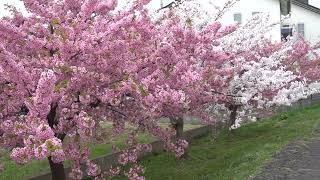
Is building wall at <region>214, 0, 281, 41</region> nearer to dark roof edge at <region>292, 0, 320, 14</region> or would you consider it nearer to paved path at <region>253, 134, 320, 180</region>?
dark roof edge at <region>292, 0, 320, 14</region>

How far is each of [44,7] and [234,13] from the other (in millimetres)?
27639

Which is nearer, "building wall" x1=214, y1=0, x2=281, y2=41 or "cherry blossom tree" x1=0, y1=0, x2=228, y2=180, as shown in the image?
"cherry blossom tree" x1=0, y1=0, x2=228, y2=180

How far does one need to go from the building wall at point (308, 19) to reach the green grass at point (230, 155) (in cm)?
1780

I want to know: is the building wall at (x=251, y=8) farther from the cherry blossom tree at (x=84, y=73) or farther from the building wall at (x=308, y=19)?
the cherry blossom tree at (x=84, y=73)

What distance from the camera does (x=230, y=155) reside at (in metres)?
13.6

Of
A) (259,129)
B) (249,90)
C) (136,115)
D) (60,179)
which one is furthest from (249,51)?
(60,179)

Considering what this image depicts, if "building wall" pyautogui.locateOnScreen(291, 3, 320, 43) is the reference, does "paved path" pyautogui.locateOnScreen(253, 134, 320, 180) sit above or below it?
below

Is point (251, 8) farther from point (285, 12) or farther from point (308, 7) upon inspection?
point (308, 7)

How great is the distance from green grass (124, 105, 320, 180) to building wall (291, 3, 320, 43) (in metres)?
17.8

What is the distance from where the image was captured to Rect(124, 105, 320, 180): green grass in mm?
10766

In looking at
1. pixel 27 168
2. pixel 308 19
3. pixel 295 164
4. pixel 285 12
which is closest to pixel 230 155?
pixel 295 164

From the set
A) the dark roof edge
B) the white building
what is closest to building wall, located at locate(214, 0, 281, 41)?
the white building

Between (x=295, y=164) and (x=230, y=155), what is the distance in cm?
412

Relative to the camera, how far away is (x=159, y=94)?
7.25 meters
